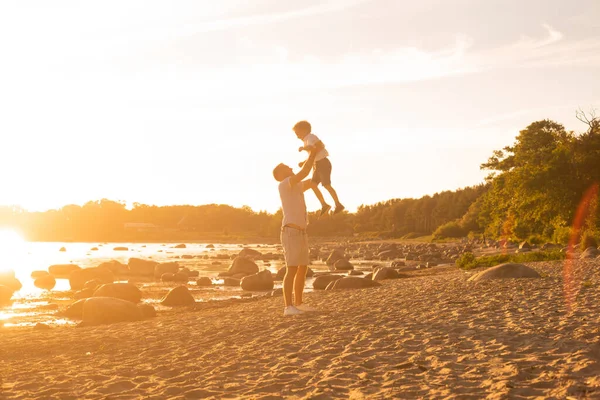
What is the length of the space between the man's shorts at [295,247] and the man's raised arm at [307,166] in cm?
83

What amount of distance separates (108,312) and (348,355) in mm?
8807

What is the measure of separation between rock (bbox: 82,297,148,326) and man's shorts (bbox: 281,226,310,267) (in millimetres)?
6100

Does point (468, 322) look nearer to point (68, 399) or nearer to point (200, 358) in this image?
point (200, 358)

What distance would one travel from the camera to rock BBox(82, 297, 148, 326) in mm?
13320

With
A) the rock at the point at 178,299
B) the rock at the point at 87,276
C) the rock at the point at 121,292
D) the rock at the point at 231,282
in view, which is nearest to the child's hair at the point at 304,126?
the rock at the point at 178,299

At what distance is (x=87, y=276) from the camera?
25.5m

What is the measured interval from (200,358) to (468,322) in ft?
11.9

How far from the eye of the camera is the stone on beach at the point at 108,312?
13.3 meters

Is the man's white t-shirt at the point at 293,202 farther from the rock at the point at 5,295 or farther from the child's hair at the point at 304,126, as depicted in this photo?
the rock at the point at 5,295

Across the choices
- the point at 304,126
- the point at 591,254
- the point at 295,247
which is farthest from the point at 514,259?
the point at 304,126

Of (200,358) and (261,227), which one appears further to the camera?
(261,227)

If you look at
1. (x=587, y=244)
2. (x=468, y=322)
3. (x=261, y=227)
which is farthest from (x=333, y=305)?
(x=261, y=227)

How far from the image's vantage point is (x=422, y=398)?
15.5ft

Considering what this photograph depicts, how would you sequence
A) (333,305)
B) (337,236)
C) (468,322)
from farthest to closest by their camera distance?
1. (337,236)
2. (333,305)
3. (468,322)
